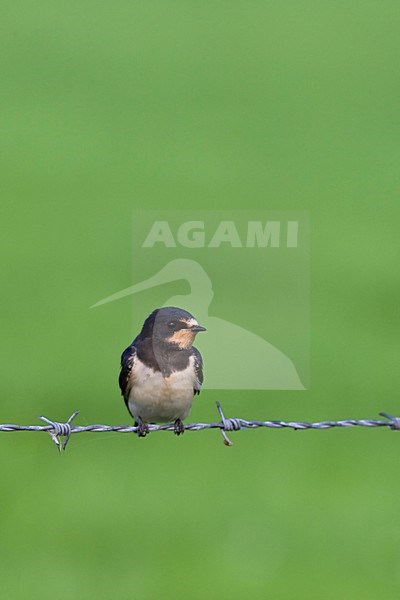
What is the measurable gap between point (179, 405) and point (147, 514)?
3055mm

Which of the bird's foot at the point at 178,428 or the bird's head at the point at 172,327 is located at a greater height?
the bird's head at the point at 172,327

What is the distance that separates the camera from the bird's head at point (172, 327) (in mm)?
4988

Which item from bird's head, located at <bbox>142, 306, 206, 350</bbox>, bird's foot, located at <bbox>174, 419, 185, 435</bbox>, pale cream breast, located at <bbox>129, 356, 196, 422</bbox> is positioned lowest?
bird's foot, located at <bbox>174, 419, 185, 435</bbox>

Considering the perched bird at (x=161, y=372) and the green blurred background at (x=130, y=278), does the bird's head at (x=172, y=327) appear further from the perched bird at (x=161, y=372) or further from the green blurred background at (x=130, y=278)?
the green blurred background at (x=130, y=278)

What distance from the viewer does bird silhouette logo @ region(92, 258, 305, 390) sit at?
32.5 feet

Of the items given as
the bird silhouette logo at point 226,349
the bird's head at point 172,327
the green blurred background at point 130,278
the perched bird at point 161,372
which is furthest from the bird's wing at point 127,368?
the bird silhouette logo at point 226,349

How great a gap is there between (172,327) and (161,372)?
1.12ft

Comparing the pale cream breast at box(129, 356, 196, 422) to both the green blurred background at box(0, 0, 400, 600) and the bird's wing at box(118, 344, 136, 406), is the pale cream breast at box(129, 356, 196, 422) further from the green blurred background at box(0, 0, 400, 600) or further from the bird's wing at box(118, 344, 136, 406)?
the green blurred background at box(0, 0, 400, 600)

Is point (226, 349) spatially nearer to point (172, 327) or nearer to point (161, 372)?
point (161, 372)

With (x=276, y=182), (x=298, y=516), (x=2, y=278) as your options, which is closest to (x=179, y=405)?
(x=298, y=516)

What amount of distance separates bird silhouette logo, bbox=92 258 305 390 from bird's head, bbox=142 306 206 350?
3785 mm

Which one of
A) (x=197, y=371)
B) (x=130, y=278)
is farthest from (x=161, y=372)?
(x=130, y=278)

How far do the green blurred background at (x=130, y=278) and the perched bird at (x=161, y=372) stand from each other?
94.5 inches

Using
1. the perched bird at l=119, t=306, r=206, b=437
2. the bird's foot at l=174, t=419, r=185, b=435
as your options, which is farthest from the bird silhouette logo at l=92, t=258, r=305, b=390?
the perched bird at l=119, t=306, r=206, b=437
